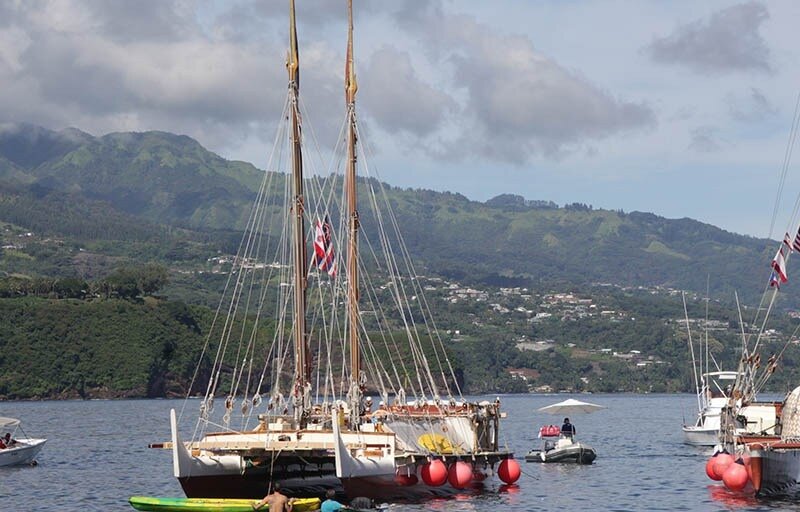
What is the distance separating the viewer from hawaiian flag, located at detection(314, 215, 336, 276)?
63.3 meters

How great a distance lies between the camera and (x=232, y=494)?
53469 mm

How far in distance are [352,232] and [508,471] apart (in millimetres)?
13295

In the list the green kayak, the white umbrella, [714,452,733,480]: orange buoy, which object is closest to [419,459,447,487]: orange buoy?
the green kayak

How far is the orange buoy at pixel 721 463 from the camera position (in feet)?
206

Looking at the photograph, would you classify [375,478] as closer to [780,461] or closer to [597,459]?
[780,461]

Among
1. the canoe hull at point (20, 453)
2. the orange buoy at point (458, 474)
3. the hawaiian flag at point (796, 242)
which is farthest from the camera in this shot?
the canoe hull at point (20, 453)

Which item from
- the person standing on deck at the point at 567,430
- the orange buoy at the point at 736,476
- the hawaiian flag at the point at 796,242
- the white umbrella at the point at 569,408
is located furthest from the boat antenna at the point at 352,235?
the white umbrella at the point at 569,408

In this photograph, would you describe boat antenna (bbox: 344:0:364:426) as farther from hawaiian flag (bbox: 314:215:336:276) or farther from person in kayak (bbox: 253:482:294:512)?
person in kayak (bbox: 253:482:294:512)

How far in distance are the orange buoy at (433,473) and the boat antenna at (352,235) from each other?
11.7ft

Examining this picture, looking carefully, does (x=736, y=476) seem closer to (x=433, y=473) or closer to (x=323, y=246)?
(x=433, y=473)

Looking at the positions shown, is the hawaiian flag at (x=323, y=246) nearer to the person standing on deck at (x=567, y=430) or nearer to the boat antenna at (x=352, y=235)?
the boat antenna at (x=352, y=235)

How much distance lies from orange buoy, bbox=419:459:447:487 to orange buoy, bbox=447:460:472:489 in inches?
58.7

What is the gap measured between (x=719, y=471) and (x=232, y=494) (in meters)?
23.5

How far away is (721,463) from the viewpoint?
2515 inches
